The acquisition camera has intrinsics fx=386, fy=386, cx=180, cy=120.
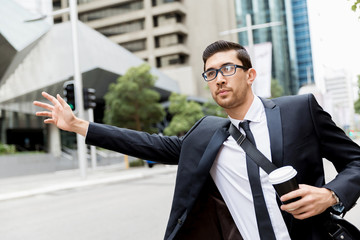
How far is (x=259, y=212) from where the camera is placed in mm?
1618

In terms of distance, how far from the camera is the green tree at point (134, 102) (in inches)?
1118

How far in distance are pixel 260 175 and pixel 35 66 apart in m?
29.5

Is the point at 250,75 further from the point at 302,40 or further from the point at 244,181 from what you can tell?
the point at 302,40

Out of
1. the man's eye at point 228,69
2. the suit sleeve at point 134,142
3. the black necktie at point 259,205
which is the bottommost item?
the black necktie at point 259,205

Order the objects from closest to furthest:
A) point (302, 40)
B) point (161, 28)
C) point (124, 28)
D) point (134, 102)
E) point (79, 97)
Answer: point (79, 97)
point (134, 102)
point (161, 28)
point (124, 28)
point (302, 40)

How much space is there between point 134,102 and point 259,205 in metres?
27.7

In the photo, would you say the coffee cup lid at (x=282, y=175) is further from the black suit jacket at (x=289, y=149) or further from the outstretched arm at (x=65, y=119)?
the outstretched arm at (x=65, y=119)

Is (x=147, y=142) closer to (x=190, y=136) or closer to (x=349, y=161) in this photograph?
(x=190, y=136)

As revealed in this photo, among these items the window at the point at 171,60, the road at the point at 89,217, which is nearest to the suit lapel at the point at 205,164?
the road at the point at 89,217

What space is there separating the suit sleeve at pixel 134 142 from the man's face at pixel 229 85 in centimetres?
40

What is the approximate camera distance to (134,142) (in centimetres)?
199

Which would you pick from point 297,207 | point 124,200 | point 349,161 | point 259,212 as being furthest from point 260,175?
point 124,200

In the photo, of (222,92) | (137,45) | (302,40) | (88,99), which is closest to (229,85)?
(222,92)

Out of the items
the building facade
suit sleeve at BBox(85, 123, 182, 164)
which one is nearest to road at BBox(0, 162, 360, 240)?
suit sleeve at BBox(85, 123, 182, 164)
